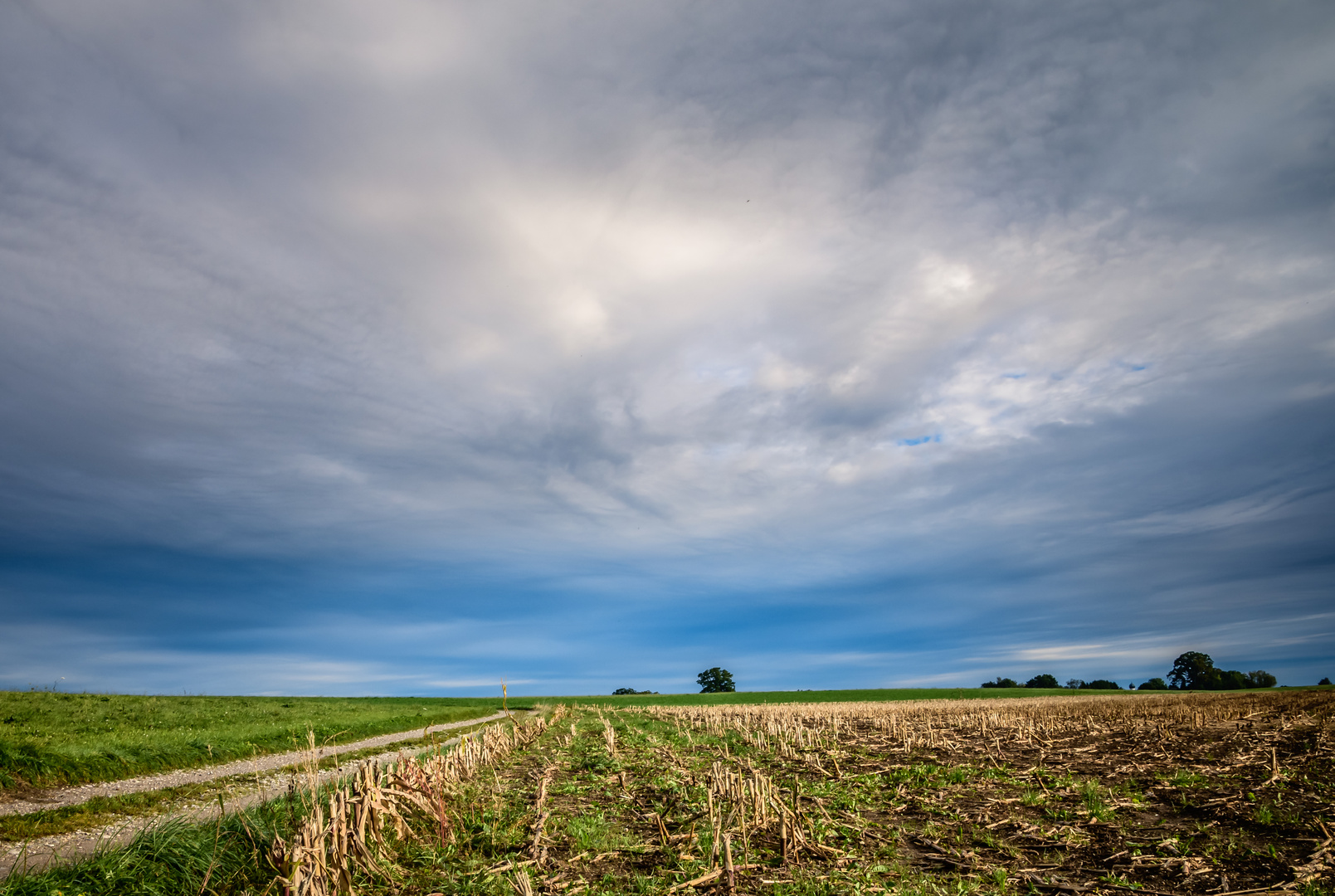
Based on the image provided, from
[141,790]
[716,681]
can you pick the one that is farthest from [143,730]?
[716,681]

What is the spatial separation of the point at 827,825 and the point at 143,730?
1277 inches

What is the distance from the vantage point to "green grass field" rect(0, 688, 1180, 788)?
20.7 metres

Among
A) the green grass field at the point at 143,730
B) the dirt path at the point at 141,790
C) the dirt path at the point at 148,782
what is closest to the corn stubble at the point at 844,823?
the dirt path at the point at 141,790

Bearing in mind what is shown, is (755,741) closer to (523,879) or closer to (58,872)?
(523,879)

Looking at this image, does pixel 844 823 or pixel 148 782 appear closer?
pixel 844 823

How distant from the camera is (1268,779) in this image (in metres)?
16.1

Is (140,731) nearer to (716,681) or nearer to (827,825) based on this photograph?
(827,825)

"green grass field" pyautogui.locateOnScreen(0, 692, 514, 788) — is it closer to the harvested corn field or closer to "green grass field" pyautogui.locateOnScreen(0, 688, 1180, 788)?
"green grass field" pyautogui.locateOnScreen(0, 688, 1180, 788)

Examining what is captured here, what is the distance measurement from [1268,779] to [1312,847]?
20.0 ft

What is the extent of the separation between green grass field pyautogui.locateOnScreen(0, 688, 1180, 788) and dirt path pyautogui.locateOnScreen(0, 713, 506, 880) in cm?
90

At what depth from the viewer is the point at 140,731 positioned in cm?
2911

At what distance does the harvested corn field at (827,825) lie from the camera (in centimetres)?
985

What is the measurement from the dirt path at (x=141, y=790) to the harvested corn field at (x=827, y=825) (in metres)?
1.63

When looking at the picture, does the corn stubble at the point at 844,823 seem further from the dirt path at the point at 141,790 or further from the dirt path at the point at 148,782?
the dirt path at the point at 148,782
